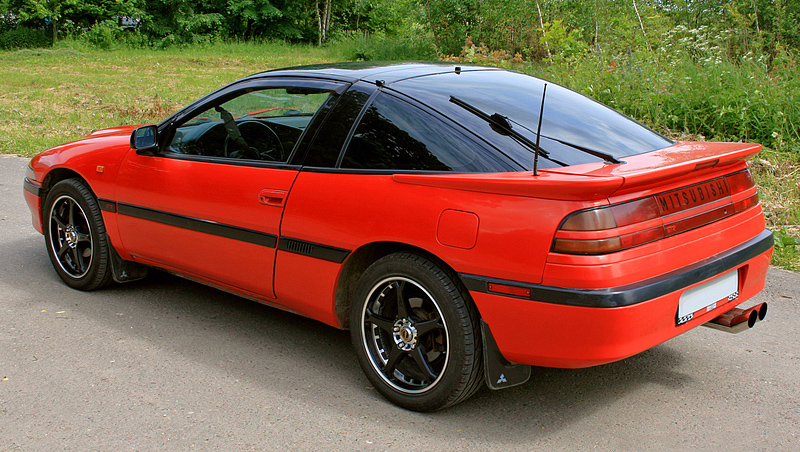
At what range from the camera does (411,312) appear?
3.02 metres

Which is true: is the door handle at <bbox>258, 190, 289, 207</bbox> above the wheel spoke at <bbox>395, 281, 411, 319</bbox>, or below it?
above

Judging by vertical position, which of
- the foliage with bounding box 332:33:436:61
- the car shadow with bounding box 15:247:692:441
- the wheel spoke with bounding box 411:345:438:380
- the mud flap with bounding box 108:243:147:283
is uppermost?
the foliage with bounding box 332:33:436:61

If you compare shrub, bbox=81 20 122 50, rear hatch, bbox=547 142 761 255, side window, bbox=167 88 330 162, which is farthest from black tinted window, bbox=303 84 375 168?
shrub, bbox=81 20 122 50

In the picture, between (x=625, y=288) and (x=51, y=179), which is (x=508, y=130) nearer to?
(x=625, y=288)

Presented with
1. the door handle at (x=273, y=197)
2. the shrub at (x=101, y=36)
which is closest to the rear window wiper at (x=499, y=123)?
the door handle at (x=273, y=197)

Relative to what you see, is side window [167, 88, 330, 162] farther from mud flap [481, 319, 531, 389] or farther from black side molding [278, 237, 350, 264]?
mud flap [481, 319, 531, 389]

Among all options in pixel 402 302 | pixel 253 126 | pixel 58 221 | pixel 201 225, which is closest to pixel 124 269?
pixel 58 221

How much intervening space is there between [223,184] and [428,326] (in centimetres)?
144

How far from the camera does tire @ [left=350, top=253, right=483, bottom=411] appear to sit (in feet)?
9.20

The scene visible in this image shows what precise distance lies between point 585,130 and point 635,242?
2.81 ft

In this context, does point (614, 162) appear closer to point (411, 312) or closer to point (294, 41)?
point (411, 312)

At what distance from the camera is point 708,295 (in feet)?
9.39

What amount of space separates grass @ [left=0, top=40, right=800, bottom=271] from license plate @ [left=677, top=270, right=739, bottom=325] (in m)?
2.42

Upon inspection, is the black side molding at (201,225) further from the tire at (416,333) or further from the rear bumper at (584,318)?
the rear bumper at (584,318)
